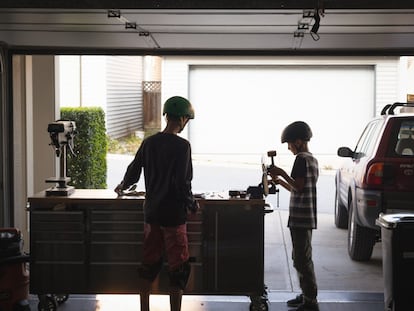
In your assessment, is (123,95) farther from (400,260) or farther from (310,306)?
(400,260)

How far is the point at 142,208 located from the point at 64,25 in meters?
1.86

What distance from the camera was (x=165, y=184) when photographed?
5.47m

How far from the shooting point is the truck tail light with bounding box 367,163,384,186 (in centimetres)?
784

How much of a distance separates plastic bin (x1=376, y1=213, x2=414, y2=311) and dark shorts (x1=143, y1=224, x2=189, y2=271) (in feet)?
5.36

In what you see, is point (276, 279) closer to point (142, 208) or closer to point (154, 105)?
point (142, 208)

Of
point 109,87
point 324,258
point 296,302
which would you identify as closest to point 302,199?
point 296,302

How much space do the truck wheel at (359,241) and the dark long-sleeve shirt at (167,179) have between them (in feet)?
12.4

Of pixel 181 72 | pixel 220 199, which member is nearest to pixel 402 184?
pixel 220 199

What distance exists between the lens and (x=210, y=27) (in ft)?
20.7

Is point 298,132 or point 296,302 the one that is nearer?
point 298,132

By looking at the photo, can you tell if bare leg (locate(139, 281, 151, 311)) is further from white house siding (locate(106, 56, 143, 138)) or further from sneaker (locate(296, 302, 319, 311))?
white house siding (locate(106, 56, 143, 138))

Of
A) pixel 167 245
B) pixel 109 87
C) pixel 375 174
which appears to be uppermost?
pixel 109 87

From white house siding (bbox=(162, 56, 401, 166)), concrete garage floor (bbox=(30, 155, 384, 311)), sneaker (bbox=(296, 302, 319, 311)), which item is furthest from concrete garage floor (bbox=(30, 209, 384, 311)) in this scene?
white house siding (bbox=(162, 56, 401, 166))

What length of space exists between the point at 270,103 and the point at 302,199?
9.43 m
